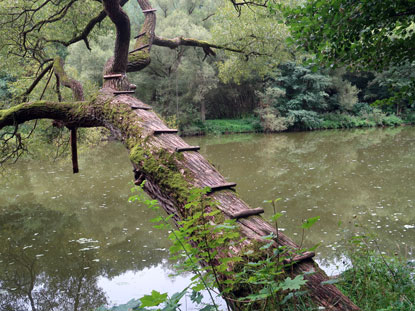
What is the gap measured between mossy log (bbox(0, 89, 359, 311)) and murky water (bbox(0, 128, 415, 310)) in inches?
30.0

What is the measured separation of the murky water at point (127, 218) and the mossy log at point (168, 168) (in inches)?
30.0

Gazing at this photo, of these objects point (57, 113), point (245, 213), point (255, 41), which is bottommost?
point (245, 213)

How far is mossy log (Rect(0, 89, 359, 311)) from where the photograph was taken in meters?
1.68

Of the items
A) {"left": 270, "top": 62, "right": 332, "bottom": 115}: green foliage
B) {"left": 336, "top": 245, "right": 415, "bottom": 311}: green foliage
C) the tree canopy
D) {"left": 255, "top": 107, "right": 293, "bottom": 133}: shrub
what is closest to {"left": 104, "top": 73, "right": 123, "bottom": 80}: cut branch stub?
the tree canopy

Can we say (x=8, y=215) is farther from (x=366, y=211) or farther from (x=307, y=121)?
(x=307, y=121)

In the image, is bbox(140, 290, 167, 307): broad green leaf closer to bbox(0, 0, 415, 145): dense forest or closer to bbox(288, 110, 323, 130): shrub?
bbox(0, 0, 415, 145): dense forest

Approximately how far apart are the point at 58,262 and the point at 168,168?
358 cm

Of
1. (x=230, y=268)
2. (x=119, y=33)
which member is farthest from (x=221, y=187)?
(x=119, y=33)

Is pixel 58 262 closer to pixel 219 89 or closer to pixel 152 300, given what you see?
pixel 152 300

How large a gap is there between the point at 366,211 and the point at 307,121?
1888 cm

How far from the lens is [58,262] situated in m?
5.01

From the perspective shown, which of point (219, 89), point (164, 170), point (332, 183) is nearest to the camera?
point (164, 170)

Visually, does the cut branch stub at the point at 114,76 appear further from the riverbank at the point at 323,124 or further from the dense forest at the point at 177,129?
the riverbank at the point at 323,124

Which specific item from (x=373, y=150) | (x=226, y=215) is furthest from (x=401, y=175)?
(x=226, y=215)
